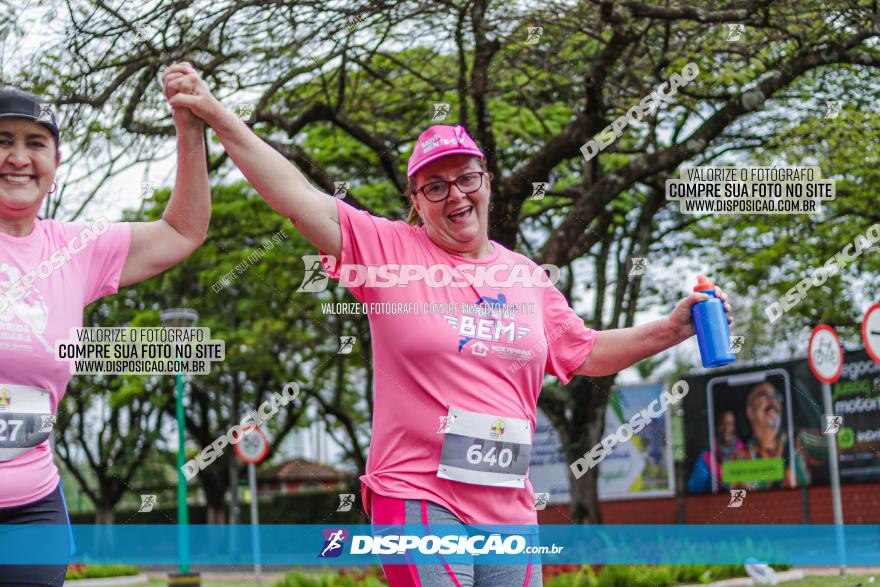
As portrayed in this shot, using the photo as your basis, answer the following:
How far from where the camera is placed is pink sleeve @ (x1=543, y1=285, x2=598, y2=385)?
3367mm

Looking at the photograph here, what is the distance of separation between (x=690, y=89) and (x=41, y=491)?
30.9 feet

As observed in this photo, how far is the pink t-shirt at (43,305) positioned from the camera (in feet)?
9.18

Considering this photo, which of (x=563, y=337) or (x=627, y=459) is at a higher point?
(x=563, y=337)

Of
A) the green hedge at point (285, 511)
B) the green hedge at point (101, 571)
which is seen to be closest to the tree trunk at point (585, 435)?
the green hedge at point (101, 571)

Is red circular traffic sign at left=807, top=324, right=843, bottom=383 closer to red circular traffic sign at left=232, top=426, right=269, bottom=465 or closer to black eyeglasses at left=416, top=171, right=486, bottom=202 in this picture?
black eyeglasses at left=416, top=171, right=486, bottom=202

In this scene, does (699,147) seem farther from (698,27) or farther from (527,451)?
(527,451)

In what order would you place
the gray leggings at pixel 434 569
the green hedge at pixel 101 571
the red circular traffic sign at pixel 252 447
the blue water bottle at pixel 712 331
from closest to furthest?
the gray leggings at pixel 434 569
the blue water bottle at pixel 712 331
the red circular traffic sign at pixel 252 447
the green hedge at pixel 101 571

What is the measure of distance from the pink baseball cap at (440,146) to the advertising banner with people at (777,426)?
14.1 metres

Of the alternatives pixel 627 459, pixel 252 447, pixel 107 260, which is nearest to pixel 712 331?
pixel 107 260

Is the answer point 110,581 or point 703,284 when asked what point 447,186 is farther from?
point 110,581

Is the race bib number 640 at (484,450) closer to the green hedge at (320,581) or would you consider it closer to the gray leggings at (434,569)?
the gray leggings at (434,569)

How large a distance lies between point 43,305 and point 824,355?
7.44 m

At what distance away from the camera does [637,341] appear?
3.52 meters

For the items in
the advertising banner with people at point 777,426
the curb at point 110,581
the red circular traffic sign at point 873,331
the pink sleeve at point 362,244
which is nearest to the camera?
the pink sleeve at point 362,244
